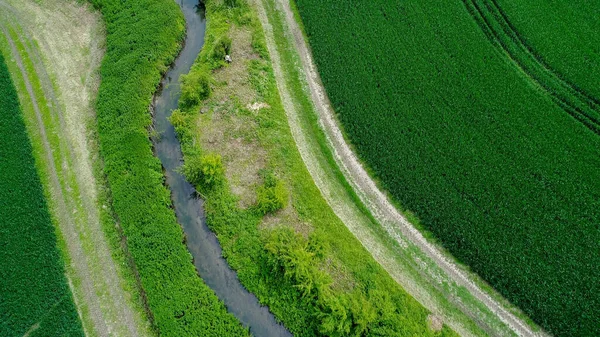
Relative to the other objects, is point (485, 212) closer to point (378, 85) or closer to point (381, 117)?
point (381, 117)

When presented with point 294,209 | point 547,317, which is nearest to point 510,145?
point 547,317

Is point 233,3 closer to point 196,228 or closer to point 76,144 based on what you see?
point 76,144

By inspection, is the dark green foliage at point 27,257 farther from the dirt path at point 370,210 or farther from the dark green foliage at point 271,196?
the dirt path at point 370,210

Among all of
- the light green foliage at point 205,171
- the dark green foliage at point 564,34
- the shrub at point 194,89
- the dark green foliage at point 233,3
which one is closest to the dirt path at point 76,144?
the light green foliage at point 205,171

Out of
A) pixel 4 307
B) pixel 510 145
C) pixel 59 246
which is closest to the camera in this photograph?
pixel 4 307

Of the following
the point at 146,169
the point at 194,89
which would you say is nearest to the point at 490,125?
the point at 194,89
